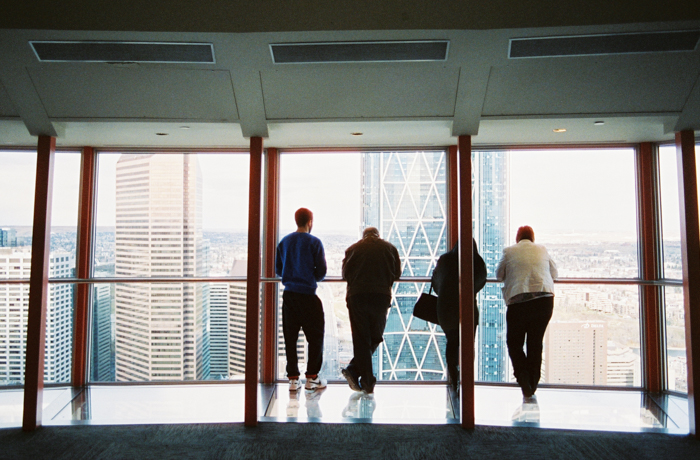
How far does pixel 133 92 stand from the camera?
302 centimetres

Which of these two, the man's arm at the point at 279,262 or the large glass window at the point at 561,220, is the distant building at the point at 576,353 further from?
the man's arm at the point at 279,262

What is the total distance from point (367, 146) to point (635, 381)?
9.93 ft

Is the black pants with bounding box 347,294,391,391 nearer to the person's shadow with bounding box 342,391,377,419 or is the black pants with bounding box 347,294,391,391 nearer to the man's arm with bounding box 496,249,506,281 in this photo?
the person's shadow with bounding box 342,391,377,419

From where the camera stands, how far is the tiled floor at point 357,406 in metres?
3.25

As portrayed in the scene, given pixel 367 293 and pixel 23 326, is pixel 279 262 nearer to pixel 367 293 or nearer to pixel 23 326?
pixel 367 293

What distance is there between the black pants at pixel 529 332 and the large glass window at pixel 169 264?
88.8 inches

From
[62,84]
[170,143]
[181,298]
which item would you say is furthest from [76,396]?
[62,84]

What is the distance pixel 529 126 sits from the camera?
333cm

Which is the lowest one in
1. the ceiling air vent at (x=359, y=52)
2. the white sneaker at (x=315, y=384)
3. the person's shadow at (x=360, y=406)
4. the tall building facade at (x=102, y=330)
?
the person's shadow at (x=360, y=406)

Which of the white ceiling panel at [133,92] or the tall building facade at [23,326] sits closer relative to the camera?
the white ceiling panel at [133,92]

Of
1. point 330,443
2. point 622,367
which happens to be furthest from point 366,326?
point 622,367

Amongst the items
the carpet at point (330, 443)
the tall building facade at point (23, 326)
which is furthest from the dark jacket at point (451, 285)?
the tall building facade at point (23, 326)

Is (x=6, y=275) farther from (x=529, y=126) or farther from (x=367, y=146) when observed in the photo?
(x=529, y=126)

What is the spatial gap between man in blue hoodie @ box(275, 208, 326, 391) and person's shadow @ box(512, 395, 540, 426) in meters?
1.53
